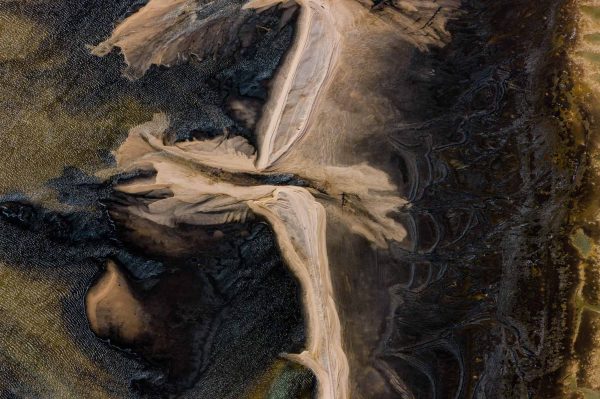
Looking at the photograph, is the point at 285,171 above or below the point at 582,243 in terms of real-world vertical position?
above

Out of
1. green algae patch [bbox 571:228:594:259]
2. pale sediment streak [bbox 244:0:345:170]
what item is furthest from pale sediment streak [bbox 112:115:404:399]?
green algae patch [bbox 571:228:594:259]

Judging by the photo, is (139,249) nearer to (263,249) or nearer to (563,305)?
(263,249)

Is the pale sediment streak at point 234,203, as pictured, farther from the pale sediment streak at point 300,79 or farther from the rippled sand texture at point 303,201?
the pale sediment streak at point 300,79

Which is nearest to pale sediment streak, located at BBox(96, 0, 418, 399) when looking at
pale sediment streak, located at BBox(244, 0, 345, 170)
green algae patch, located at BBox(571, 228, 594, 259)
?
pale sediment streak, located at BBox(244, 0, 345, 170)

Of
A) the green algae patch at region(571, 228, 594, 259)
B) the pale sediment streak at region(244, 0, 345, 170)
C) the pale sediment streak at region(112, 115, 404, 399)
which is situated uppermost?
the pale sediment streak at region(244, 0, 345, 170)

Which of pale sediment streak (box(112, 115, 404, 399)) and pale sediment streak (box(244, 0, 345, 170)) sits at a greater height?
pale sediment streak (box(244, 0, 345, 170))

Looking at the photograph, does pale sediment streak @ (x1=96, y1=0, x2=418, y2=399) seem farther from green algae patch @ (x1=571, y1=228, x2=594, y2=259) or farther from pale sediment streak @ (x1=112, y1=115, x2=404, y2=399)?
green algae patch @ (x1=571, y1=228, x2=594, y2=259)

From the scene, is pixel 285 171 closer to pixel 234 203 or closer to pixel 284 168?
pixel 284 168

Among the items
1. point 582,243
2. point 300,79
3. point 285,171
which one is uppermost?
point 300,79

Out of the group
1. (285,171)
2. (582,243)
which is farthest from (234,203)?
(582,243)
